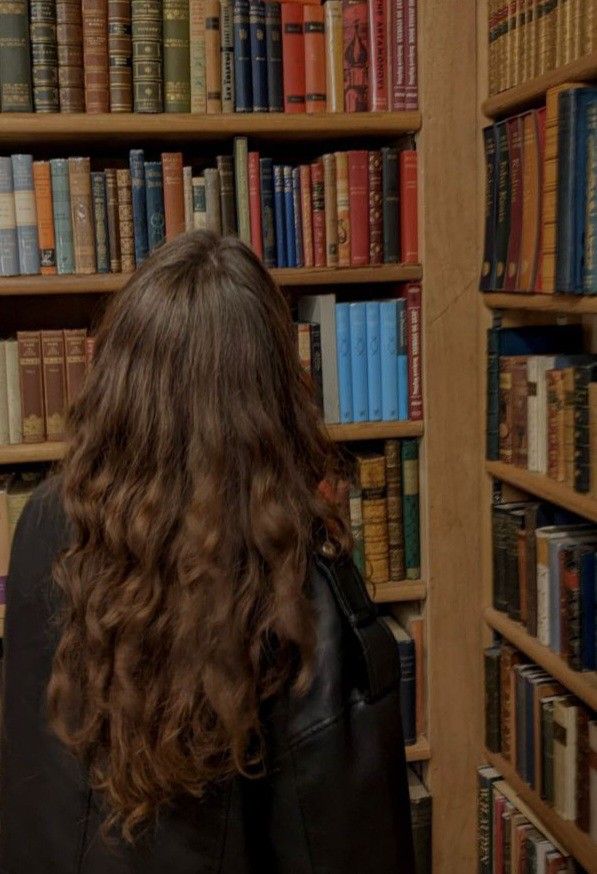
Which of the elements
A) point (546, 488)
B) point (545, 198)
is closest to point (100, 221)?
point (545, 198)

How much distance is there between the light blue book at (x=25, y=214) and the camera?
1.90 metres

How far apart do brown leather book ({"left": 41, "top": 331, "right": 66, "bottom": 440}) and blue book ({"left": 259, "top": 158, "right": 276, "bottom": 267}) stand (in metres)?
0.42

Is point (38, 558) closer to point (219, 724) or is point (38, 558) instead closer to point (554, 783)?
point (219, 724)

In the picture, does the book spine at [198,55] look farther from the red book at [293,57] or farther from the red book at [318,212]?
the red book at [318,212]

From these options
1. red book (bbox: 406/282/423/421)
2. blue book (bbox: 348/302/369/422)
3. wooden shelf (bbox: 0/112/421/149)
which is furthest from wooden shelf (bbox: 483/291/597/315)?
wooden shelf (bbox: 0/112/421/149)

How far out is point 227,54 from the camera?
192 cm

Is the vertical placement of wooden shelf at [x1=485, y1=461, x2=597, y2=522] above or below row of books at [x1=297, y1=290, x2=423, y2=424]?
below

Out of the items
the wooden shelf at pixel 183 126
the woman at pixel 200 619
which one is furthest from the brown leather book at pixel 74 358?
the woman at pixel 200 619

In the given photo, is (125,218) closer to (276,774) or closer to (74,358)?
(74,358)

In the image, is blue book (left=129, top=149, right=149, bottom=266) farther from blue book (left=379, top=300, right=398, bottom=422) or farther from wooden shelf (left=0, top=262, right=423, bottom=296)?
blue book (left=379, top=300, right=398, bottom=422)

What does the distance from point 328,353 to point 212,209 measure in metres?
0.35

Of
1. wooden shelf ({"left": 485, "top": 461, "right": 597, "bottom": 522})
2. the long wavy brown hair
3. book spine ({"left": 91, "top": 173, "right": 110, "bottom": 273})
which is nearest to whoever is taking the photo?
the long wavy brown hair

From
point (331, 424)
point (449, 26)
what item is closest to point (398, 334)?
point (331, 424)

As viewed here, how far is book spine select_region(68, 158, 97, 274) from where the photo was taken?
6.29 feet
